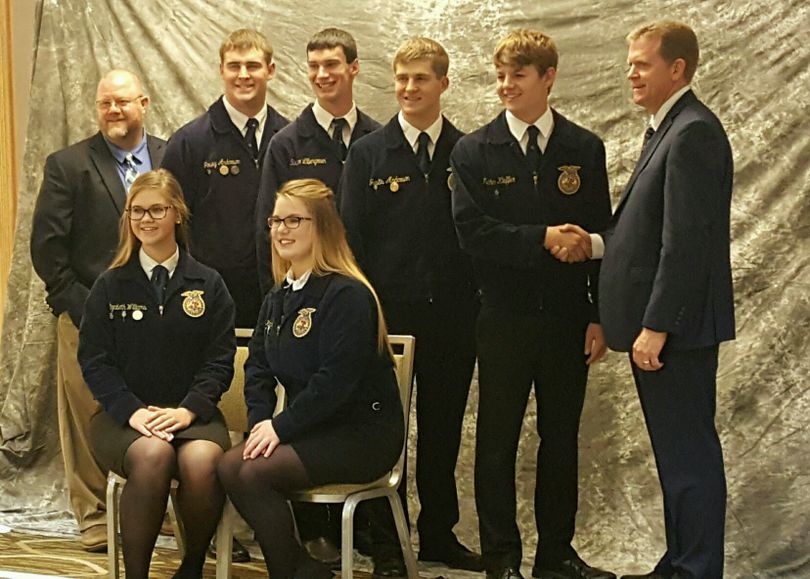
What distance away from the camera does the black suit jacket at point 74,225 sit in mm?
4008

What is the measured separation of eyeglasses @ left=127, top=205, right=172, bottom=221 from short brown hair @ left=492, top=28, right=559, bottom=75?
1.08 m

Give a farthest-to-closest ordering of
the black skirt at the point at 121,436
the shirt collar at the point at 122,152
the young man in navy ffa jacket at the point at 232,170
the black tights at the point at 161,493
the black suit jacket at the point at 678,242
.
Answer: the shirt collar at the point at 122,152
the young man in navy ffa jacket at the point at 232,170
the black skirt at the point at 121,436
the black tights at the point at 161,493
the black suit jacket at the point at 678,242

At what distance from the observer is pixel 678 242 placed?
10.0 feet

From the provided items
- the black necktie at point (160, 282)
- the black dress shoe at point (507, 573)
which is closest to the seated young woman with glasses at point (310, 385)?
the black necktie at point (160, 282)

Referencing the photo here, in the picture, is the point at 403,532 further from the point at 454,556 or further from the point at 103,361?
the point at 103,361

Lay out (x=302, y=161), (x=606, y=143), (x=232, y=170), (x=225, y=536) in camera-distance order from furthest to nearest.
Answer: (x=606, y=143)
(x=232, y=170)
(x=302, y=161)
(x=225, y=536)

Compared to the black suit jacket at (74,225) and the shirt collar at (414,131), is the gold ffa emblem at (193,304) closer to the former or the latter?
the black suit jacket at (74,225)

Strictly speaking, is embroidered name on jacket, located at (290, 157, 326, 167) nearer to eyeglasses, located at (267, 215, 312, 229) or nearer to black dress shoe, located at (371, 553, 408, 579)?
eyeglasses, located at (267, 215, 312, 229)

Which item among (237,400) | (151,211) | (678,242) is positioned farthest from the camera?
(237,400)

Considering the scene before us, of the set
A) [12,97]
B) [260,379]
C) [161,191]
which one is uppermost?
[12,97]

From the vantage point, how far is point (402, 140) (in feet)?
12.0

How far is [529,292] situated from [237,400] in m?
0.95

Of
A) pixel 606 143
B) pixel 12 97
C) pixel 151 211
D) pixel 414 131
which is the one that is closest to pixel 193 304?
pixel 151 211

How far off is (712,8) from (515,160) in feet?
3.01
